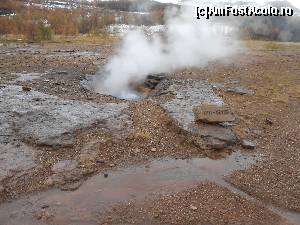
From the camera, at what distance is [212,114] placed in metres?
9.79

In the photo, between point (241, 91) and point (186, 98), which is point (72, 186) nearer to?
point (186, 98)

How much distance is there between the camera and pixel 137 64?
582 inches

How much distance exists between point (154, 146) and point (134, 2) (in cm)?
6153

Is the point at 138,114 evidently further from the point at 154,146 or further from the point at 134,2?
the point at 134,2

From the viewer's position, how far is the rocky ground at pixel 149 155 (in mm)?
6312

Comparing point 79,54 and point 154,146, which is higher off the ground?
point 79,54

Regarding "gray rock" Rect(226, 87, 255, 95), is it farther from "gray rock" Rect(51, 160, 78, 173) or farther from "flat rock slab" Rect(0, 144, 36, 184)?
"flat rock slab" Rect(0, 144, 36, 184)

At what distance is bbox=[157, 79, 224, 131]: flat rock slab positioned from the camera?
Answer: 9672 millimetres

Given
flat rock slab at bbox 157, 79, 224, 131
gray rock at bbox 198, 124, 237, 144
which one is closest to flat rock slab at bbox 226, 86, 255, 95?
flat rock slab at bbox 157, 79, 224, 131

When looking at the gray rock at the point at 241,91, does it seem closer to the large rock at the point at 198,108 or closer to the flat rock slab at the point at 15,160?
the large rock at the point at 198,108

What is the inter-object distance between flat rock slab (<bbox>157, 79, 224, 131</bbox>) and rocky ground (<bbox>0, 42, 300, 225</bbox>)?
35 mm

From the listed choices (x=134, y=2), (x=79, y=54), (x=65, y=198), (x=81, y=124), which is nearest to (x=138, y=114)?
(x=81, y=124)

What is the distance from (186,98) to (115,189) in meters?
5.10

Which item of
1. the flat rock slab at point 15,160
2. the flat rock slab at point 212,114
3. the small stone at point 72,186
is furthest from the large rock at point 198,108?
the flat rock slab at point 15,160
